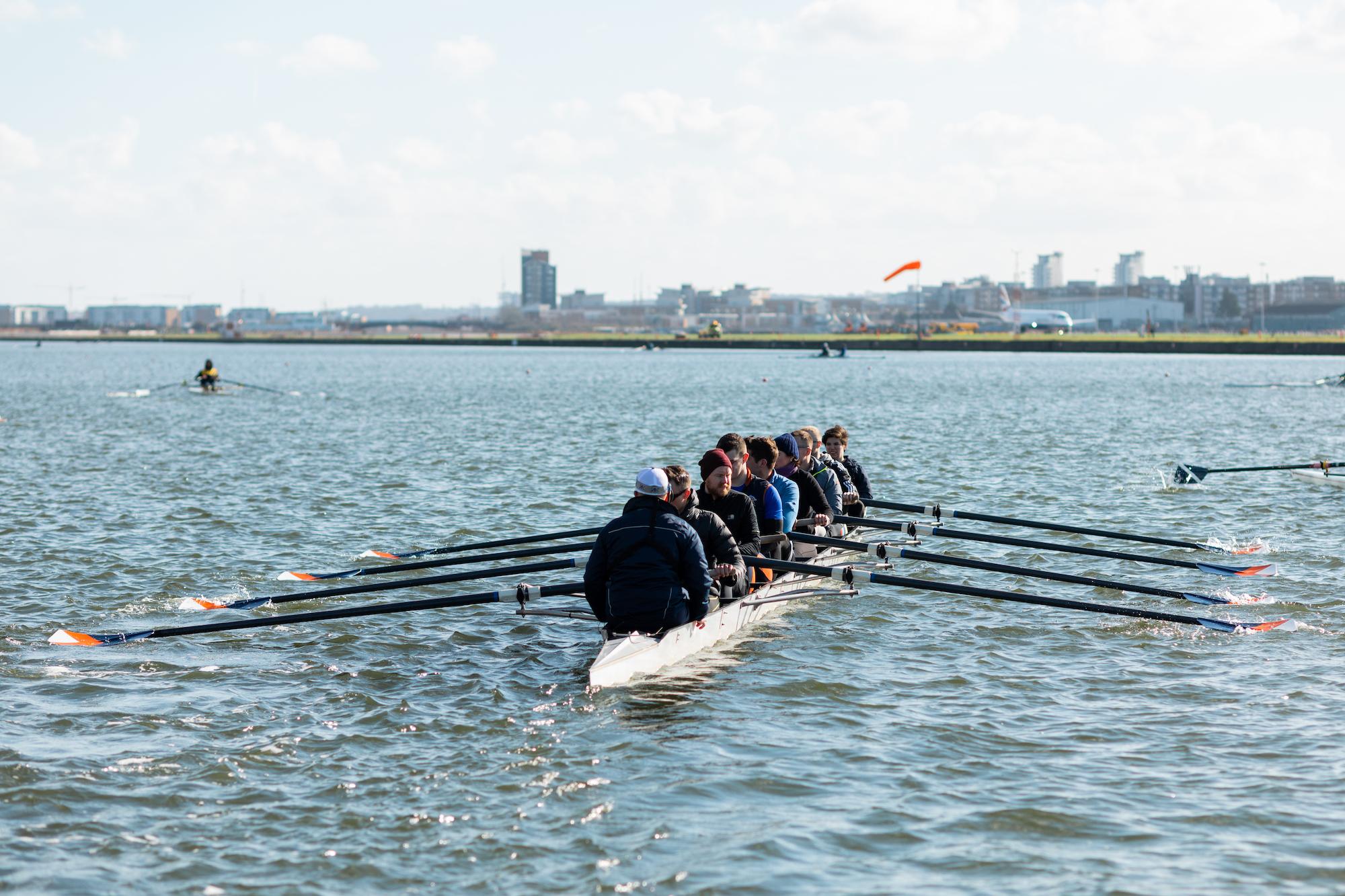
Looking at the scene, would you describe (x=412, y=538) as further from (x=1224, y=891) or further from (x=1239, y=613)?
(x=1224, y=891)

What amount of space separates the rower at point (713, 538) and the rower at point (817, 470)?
335 cm

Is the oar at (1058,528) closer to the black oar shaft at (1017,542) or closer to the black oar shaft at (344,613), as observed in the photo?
the black oar shaft at (1017,542)

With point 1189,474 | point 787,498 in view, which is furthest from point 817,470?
point 1189,474

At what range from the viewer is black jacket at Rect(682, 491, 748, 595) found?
39.2ft

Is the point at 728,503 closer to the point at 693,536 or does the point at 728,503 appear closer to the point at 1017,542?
the point at 693,536

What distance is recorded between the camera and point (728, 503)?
13000 millimetres

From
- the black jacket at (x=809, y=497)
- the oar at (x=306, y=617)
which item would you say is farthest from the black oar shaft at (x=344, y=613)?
the black jacket at (x=809, y=497)

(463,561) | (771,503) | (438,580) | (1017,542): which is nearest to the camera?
(438,580)

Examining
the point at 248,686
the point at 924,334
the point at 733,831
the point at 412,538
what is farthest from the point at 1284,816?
the point at 924,334

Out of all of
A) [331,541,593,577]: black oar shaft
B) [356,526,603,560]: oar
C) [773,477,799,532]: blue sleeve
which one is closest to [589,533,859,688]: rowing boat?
[773,477,799,532]: blue sleeve

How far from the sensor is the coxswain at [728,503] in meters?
12.5

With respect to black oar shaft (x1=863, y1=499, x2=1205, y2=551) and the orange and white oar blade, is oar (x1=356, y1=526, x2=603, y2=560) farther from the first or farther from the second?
black oar shaft (x1=863, y1=499, x2=1205, y2=551)

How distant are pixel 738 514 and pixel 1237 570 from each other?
688 cm

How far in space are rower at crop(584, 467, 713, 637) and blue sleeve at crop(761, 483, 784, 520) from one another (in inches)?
104
